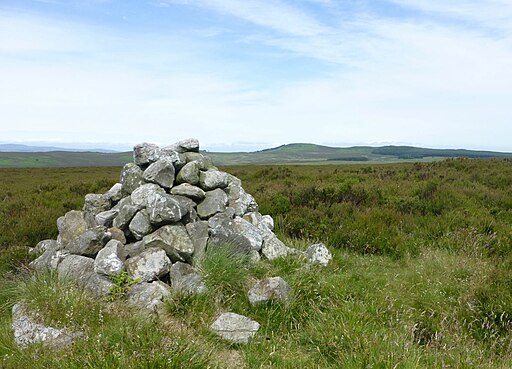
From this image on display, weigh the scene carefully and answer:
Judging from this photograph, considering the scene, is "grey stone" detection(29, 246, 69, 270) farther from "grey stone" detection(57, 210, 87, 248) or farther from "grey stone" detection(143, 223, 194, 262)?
"grey stone" detection(143, 223, 194, 262)

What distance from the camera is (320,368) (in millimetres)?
4402

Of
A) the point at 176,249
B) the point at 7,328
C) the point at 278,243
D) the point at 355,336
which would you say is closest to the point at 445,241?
the point at 278,243

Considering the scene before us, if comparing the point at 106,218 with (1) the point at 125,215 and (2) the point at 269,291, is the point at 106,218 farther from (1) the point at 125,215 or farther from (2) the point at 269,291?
(2) the point at 269,291

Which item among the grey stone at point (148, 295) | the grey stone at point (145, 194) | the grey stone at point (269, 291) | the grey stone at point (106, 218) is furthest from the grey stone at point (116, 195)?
the grey stone at point (269, 291)

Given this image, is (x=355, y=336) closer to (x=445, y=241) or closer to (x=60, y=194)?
(x=445, y=241)

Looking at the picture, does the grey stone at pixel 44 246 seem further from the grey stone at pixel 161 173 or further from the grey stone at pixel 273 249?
the grey stone at pixel 273 249

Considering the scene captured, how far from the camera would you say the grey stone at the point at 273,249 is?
7.71 meters

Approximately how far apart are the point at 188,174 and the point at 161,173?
1.96 feet

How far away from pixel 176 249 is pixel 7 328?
2.69 meters

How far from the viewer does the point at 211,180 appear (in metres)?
8.61

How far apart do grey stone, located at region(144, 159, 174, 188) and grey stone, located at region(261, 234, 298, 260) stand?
→ 236 cm

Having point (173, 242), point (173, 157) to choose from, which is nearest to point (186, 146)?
point (173, 157)

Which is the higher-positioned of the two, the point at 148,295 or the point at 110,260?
the point at 110,260

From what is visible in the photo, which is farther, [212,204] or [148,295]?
[212,204]
